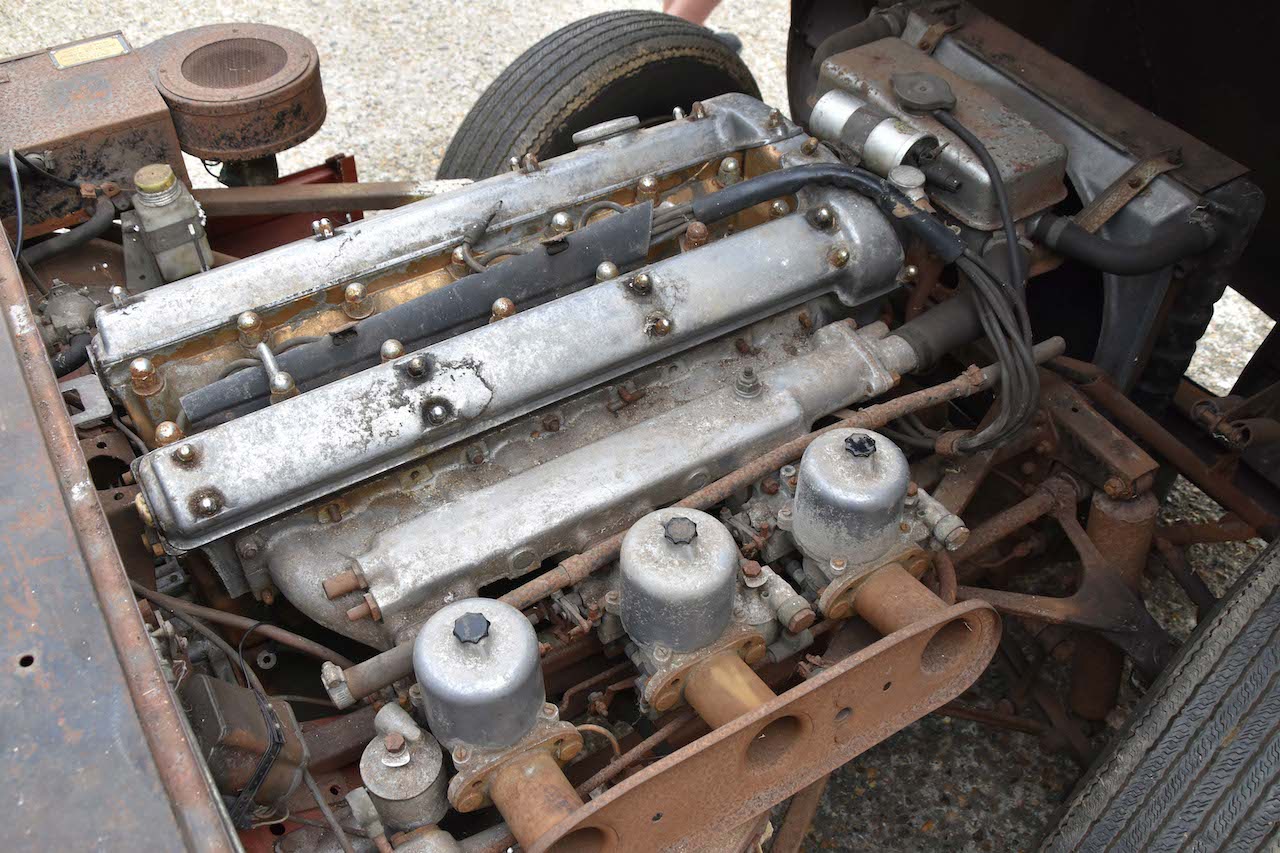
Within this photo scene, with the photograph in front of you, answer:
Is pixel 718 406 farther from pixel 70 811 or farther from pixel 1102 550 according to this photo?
pixel 70 811

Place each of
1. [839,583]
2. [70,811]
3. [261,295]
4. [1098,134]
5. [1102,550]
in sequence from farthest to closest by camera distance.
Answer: [1098,134] → [1102,550] → [261,295] → [839,583] → [70,811]

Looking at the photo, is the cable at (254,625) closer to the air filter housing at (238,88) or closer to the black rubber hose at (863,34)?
the air filter housing at (238,88)

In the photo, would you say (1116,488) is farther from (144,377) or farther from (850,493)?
(144,377)

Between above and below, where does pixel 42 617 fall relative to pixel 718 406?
above

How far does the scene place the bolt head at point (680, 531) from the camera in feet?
4.98

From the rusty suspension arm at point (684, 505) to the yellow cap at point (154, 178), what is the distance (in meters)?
1.05

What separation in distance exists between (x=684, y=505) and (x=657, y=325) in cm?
33

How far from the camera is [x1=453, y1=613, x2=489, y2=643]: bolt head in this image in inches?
55.9

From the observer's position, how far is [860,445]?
5.36 feet

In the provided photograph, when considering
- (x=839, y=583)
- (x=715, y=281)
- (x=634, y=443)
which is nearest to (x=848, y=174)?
(x=715, y=281)

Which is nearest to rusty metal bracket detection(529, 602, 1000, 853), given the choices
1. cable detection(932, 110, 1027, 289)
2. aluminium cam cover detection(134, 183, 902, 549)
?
aluminium cam cover detection(134, 183, 902, 549)

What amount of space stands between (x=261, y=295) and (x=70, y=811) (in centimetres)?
101

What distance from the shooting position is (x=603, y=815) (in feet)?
4.43

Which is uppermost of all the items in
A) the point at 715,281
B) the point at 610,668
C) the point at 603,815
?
the point at 715,281
